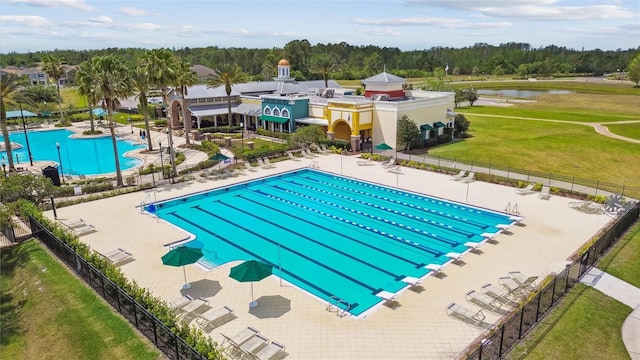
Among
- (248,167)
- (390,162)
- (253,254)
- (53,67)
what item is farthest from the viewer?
(53,67)

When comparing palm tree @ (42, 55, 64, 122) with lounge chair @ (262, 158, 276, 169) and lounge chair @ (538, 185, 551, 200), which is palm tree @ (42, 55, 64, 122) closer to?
lounge chair @ (262, 158, 276, 169)

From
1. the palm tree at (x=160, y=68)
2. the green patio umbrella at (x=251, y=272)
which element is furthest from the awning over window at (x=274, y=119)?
the green patio umbrella at (x=251, y=272)

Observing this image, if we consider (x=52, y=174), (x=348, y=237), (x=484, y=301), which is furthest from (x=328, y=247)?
A: (x=52, y=174)

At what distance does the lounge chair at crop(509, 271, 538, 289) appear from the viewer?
1622 centimetres

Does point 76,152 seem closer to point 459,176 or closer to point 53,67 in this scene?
point 53,67

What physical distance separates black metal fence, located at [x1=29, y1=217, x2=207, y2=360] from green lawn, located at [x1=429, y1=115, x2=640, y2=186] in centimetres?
3151

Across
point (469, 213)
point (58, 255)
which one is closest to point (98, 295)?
point (58, 255)

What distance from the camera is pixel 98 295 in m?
15.9

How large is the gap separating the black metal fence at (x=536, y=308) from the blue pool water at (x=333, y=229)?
4724mm

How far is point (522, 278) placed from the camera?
16.7m

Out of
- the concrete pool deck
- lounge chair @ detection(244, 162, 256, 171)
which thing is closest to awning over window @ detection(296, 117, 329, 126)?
lounge chair @ detection(244, 162, 256, 171)

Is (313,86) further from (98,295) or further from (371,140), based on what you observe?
(98,295)

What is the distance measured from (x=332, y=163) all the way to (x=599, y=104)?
6737 cm

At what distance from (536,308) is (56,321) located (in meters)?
16.9
